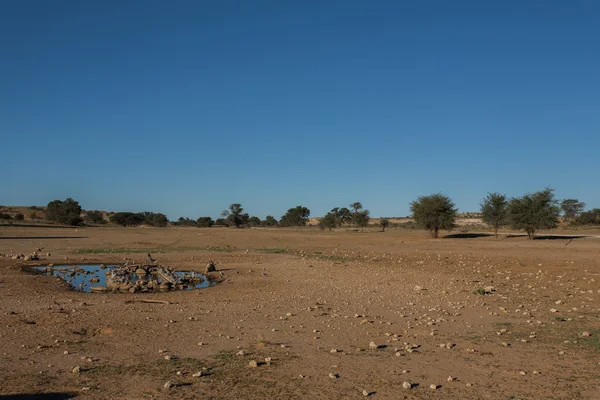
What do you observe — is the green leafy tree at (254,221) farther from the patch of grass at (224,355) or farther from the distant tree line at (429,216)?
the patch of grass at (224,355)

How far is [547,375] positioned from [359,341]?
3.33 meters

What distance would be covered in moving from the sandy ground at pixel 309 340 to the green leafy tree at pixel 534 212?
31.5 metres

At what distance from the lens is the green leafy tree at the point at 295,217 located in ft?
371

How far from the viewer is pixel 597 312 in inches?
471

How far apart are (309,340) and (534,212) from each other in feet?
146

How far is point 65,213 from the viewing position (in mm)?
77938

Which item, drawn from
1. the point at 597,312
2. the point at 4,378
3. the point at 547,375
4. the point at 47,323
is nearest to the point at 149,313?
the point at 47,323

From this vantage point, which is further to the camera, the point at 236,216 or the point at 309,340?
the point at 236,216

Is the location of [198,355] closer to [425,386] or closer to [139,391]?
[139,391]

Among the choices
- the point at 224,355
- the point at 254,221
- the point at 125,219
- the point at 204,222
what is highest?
the point at 254,221

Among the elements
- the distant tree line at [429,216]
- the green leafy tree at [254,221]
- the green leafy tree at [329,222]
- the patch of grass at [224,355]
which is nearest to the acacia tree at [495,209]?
the distant tree line at [429,216]

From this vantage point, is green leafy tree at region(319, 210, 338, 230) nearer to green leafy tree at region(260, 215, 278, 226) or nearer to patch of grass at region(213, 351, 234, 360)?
green leafy tree at region(260, 215, 278, 226)

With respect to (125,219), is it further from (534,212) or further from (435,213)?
(534,212)

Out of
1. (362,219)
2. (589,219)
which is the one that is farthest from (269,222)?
(589,219)
